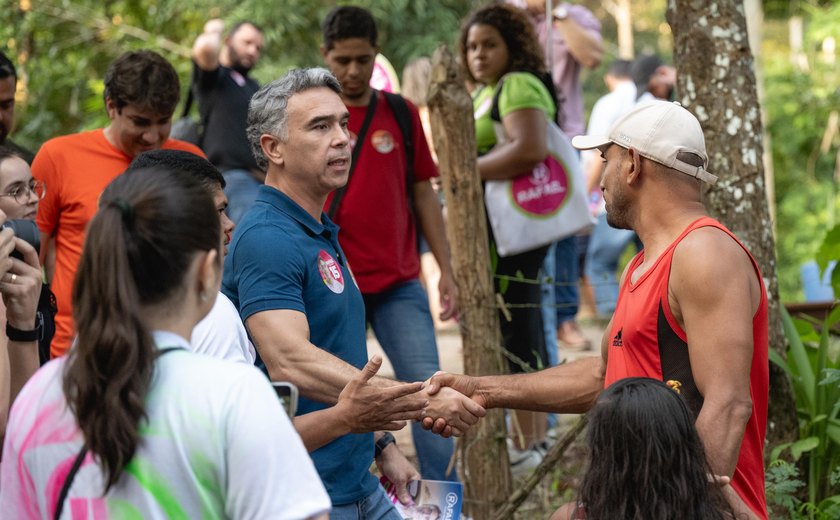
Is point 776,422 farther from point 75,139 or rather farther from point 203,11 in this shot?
point 203,11

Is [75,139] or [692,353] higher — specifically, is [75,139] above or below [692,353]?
above

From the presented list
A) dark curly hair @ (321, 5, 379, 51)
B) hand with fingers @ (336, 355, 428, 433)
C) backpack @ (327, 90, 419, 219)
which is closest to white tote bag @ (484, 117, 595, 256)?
backpack @ (327, 90, 419, 219)

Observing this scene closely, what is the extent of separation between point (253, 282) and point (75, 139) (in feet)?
6.78

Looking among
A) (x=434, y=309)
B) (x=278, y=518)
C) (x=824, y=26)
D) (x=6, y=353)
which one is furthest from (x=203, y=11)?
(x=278, y=518)

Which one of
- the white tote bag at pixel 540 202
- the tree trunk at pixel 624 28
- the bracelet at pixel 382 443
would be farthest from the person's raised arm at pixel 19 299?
the tree trunk at pixel 624 28

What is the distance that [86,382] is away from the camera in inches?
80.6

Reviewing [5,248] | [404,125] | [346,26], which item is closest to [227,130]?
[346,26]

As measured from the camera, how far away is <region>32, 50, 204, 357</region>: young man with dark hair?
15.9 feet

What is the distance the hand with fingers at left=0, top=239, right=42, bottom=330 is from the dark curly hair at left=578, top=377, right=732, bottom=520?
1.66 meters

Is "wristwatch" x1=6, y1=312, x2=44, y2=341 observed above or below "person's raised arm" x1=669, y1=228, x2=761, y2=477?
above

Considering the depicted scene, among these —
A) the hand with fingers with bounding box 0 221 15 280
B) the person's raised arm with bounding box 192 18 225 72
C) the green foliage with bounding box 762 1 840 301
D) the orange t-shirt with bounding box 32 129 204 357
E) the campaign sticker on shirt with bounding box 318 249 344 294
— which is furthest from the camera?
the green foliage with bounding box 762 1 840 301

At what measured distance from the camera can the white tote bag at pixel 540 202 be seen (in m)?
5.93

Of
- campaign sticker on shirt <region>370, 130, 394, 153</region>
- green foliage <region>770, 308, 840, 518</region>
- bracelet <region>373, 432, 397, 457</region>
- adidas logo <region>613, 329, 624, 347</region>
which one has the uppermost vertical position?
campaign sticker on shirt <region>370, 130, 394, 153</region>

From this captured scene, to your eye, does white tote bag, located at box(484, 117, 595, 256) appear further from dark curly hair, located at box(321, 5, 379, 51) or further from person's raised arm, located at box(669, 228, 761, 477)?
person's raised arm, located at box(669, 228, 761, 477)
